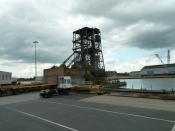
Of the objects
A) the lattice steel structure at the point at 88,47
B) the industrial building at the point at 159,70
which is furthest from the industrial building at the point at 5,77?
the industrial building at the point at 159,70

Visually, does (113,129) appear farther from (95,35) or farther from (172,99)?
(95,35)

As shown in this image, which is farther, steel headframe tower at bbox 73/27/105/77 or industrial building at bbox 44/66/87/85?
steel headframe tower at bbox 73/27/105/77

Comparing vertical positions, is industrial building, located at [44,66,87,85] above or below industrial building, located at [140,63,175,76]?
below

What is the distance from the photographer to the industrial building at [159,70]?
157m

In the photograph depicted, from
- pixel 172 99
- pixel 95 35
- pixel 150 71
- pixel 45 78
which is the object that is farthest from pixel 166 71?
pixel 172 99

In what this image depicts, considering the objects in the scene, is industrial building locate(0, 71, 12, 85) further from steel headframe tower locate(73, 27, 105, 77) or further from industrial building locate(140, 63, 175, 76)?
industrial building locate(140, 63, 175, 76)

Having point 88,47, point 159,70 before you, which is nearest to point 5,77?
point 88,47

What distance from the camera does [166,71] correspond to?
15962 cm

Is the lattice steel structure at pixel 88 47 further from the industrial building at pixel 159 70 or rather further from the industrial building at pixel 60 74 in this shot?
the industrial building at pixel 159 70

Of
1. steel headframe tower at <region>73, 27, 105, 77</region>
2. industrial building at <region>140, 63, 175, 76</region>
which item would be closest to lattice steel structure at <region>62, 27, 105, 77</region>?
steel headframe tower at <region>73, 27, 105, 77</region>

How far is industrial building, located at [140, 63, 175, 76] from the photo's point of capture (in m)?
157

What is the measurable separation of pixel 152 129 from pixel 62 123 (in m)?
5.24

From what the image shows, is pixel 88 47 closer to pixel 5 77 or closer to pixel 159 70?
pixel 5 77

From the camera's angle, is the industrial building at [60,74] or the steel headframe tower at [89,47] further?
the steel headframe tower at [89,47]
